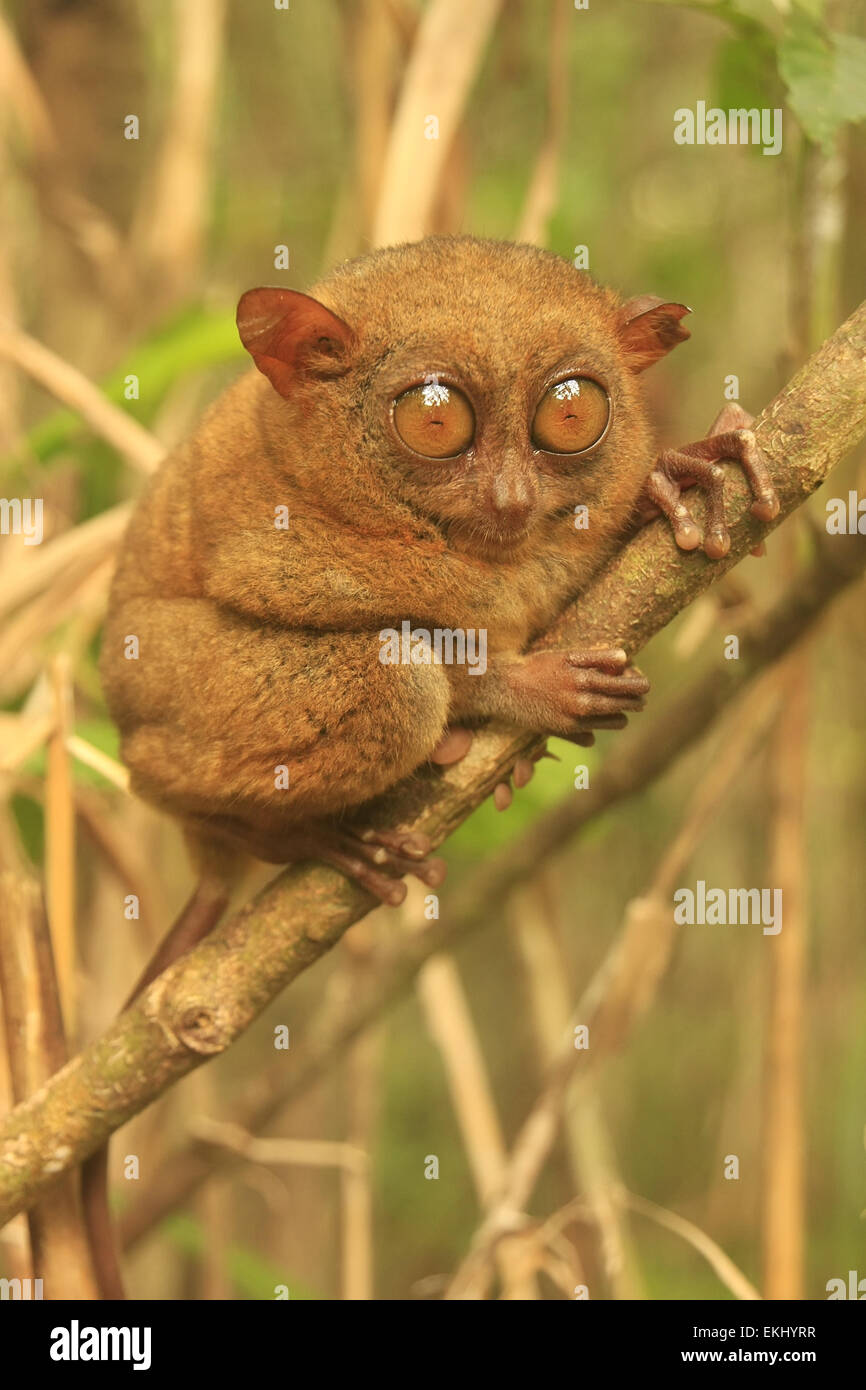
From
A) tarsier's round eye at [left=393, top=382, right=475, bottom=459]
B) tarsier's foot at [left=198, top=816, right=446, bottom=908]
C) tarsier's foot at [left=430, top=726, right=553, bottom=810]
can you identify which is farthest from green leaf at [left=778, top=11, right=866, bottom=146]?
tarsier's foot at [left=198, top=816, right=446, bottom=908]

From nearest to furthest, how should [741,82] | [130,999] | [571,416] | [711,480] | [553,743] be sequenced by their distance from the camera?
[711,480], [571,416], [130,999], [741,82], [553,743]

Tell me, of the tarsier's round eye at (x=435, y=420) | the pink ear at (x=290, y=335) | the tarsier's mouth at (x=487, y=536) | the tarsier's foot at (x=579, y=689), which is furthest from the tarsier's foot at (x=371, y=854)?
the pink ear at (x=290, y=335)

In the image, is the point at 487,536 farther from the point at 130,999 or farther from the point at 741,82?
the point at 741,82

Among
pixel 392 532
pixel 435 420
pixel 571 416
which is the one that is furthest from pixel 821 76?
pixel 392 532

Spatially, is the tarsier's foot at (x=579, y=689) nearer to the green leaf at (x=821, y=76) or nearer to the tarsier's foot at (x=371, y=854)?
the tarsier's foot at (x=371, y=854)

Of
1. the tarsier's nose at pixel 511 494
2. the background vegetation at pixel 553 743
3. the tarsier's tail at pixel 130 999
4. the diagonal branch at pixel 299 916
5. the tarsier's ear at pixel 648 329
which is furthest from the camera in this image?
the background vegetation at pixel 553 743

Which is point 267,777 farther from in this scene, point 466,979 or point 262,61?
point 466,979
